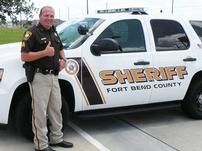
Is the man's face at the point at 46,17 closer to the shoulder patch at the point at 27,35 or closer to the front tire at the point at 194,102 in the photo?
the shoulder patch at the point at 27,35

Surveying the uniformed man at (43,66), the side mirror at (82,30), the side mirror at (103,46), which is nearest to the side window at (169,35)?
the side mirror at (103,46)

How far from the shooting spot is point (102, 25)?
6371mm

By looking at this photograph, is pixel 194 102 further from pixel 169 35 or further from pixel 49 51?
pixel 49 51

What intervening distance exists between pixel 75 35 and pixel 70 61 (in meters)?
0.63

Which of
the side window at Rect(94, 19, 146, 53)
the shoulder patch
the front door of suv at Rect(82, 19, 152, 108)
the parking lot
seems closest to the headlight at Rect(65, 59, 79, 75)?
the front door of suv at Rect(82, 19, 152, 108)

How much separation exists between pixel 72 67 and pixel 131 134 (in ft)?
4.72

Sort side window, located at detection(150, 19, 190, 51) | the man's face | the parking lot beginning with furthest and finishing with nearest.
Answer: side window, located at detection(150, 19, 190, 51), the parking lot, the man's face

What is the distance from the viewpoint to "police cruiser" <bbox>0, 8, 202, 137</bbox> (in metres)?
5.77

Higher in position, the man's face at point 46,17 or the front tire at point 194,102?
the man's face at point 46,17

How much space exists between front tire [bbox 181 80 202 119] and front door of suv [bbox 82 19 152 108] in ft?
3.15

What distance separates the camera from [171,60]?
6.82 m

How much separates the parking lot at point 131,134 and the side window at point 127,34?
1280mm

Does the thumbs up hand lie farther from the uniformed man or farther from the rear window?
the rear window

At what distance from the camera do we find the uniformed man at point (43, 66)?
5.18 metres
